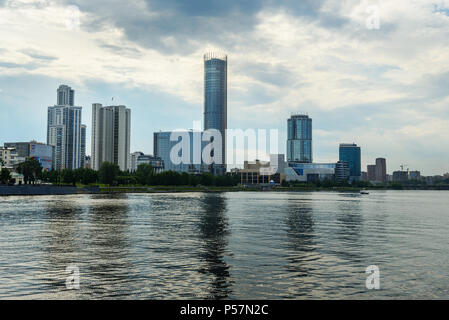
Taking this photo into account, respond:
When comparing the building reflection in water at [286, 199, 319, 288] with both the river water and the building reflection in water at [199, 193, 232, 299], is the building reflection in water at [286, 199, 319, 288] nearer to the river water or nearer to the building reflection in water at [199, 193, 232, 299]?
the river water

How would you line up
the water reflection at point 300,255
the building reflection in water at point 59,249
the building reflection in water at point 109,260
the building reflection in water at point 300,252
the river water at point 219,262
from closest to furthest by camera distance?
the river water at point 219,262
the building reflection in water at point 109,260
the water reflection at point 300,255
the building reflection in water at point 59,249
the building reflection in water at point 300,252

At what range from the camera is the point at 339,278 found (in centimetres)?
2808

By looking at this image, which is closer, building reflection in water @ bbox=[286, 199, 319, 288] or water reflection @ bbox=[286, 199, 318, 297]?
water reflection @ bbox=[286, 199, 318, 297]

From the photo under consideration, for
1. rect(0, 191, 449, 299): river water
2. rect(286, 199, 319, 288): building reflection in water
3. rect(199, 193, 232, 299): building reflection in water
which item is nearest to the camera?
rect(0, 191, 449, 299): river water

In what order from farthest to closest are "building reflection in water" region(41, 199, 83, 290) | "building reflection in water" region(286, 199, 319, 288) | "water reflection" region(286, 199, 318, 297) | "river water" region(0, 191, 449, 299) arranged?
"building reflection in water" region(286, 199, 319, 288)
"building reflection in water" region(41, 199, 83, 290)
"water reflection" region(286, 199, 318, 297)
"river water" region(0, 191, 449, 299)

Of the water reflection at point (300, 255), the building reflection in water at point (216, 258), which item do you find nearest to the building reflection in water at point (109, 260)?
the building reflection in water at point (216, 258)

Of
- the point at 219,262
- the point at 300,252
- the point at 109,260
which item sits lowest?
the point at 300,252

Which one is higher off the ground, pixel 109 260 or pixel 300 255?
pixel 109 260

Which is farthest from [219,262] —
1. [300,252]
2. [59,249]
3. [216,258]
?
[59,249]

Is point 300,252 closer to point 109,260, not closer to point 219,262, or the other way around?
point 219,262

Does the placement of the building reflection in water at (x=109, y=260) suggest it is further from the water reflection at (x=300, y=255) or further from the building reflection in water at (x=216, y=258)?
the water reflection at (x=300, y=255)

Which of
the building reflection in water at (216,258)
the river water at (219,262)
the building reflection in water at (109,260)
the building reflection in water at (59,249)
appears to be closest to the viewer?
the river water at (219,262)

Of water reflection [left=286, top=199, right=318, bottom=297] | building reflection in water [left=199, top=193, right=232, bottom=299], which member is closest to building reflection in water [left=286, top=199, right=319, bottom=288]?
water reflection [left=286, top=199, right=318, bottom=297]
